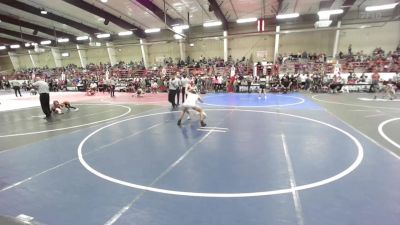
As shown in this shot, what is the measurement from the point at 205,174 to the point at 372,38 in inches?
1136

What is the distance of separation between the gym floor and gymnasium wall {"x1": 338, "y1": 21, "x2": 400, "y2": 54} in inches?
844

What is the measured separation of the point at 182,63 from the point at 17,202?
94.3 ft

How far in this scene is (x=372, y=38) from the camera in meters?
26.4

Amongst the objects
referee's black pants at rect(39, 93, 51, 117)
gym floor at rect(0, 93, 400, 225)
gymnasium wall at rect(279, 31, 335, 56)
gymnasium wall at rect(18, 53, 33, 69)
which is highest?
gymnasium wall at rect(279, 31, 335, 56)

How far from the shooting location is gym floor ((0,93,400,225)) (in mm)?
3633

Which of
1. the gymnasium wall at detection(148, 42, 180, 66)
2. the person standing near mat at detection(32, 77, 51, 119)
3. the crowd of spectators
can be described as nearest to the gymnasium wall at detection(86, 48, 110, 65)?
the crowd of spectators

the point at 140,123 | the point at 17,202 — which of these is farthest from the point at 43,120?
the point at 17,202

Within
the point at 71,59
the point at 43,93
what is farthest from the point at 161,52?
the point at 43,93

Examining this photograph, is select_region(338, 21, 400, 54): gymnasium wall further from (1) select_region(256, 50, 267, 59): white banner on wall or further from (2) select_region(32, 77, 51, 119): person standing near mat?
(2) select_region(32, 77, 51, 119): person standing near mat

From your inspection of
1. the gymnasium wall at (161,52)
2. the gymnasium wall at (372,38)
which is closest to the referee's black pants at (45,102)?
the gymnasium wall at (161,52)

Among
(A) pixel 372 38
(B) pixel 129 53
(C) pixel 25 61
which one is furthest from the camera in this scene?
(C) pixel 25 61

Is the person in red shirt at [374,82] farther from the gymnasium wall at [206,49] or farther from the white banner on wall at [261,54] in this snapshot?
the gymnasium wall at [206,49]

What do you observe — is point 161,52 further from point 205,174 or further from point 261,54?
point 205,174

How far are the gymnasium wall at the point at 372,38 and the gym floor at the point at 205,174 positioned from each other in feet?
70.3
